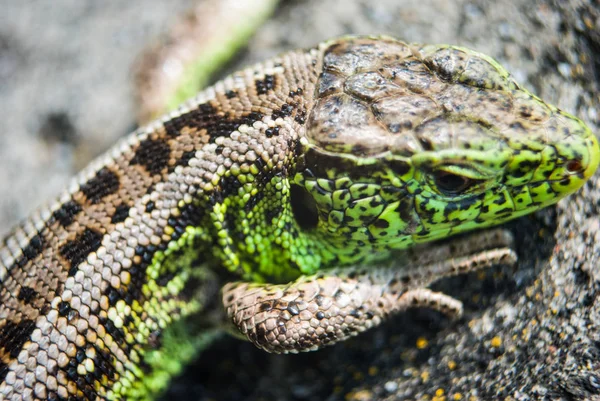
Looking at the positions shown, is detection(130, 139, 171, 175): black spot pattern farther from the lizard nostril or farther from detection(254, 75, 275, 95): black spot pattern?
the lizard nostril

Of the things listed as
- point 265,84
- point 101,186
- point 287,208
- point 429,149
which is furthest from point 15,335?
point 429,149

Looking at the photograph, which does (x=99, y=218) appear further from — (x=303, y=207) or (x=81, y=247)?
(x=303, y=207)

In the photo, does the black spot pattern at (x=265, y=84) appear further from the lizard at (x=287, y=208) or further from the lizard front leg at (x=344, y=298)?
the lizard front leg at (x=344, y=298)

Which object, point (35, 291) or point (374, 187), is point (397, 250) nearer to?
point (374, 187)

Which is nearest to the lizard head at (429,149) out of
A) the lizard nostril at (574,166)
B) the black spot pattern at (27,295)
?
the lizard nostril at (574,166)

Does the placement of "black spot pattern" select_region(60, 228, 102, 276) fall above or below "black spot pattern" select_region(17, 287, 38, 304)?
above

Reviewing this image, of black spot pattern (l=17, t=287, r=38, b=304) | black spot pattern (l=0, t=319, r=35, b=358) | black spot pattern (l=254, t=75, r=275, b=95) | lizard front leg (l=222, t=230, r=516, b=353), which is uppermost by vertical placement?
black spot pattern (l=254, t=75, r=275, b=95)

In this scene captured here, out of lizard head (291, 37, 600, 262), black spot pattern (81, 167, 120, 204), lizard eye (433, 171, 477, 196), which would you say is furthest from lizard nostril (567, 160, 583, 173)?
black spot pattern (81, 167, 120, 204)

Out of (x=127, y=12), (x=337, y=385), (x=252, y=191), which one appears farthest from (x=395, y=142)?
(x=127, y=12)
